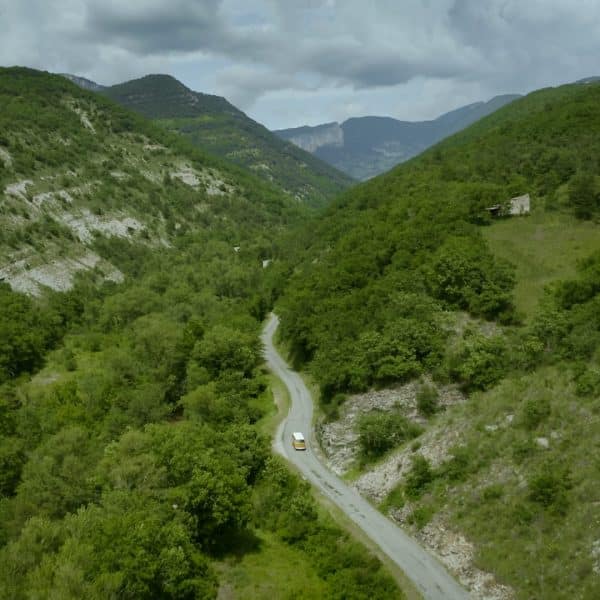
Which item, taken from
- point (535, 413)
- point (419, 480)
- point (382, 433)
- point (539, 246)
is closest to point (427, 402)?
point (382, 433)

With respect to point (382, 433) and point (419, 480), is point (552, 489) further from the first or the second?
point (382, 433)

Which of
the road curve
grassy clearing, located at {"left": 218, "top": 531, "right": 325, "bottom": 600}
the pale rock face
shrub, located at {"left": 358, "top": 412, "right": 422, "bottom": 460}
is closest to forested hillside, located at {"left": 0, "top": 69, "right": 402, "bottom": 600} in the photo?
grassy clearing, located at {"left": 218, "top": 531, "right": 325, "bottom": 600}

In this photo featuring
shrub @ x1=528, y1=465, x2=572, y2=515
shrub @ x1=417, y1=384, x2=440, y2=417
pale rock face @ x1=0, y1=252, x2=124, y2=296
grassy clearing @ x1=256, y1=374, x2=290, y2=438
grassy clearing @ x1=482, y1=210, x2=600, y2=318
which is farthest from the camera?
pale rock face @ x1=0, y1=252, x2=124, y2=296

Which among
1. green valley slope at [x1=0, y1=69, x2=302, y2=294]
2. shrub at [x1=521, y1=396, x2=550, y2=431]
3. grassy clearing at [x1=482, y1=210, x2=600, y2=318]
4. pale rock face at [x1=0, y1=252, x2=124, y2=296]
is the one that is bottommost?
shrub at [x1=521, y1=396, x2=550, y2=431]

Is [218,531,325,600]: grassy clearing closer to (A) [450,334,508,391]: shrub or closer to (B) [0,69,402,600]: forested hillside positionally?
(B) [0,69,402,600]: forested hillside

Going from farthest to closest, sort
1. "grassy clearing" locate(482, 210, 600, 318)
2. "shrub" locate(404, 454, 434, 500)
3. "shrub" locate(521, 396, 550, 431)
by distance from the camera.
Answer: "grassy clearing" locate(482, 210, 600, 318), "shrub" locate(404, 454, 434, 500), "shrub" locate(521, 396, 550, 431)

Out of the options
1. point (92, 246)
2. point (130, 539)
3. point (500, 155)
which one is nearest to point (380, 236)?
point (500, 155)

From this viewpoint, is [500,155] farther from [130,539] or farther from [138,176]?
[138,176]

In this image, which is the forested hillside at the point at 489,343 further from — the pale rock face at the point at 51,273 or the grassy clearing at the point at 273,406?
the pale rock face at the point at 51,273

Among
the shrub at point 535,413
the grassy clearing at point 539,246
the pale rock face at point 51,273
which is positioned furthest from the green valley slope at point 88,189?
the shrub at point 535,413
